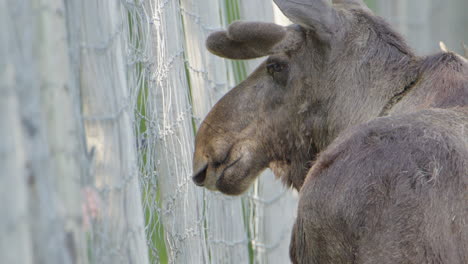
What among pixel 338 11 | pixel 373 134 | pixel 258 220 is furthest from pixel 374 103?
pixel 258 220

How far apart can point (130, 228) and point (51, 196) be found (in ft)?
2.29

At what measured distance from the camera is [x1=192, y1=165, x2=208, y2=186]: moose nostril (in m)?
4.67

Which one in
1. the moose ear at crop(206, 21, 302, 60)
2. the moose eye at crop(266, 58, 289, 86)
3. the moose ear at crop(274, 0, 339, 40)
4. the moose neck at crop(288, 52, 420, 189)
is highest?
the moose ear at crop(274, 0, 339, 40)

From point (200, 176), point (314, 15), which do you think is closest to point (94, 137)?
point (200, 176)

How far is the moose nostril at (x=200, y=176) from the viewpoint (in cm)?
467

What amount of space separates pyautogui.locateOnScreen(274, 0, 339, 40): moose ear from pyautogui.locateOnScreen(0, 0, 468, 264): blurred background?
0.73m

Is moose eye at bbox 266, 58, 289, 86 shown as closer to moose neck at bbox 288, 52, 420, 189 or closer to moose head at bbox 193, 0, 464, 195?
moose head at bbox 193, 0, 464, 195

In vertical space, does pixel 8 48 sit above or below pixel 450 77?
above

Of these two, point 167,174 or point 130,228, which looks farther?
point 167,174

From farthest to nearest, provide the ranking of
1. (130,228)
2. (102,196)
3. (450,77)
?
(450,77) → (130,228) → (102,196)

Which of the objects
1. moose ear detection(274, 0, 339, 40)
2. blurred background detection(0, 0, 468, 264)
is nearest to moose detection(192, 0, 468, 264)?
moose ear detection(274, 0, 339, 40)

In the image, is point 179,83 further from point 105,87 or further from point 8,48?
point 8,48

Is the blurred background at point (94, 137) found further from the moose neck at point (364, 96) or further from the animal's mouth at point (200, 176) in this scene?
the moose neck at point (364, 96)

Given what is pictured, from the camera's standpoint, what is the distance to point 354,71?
4602 millimetres
